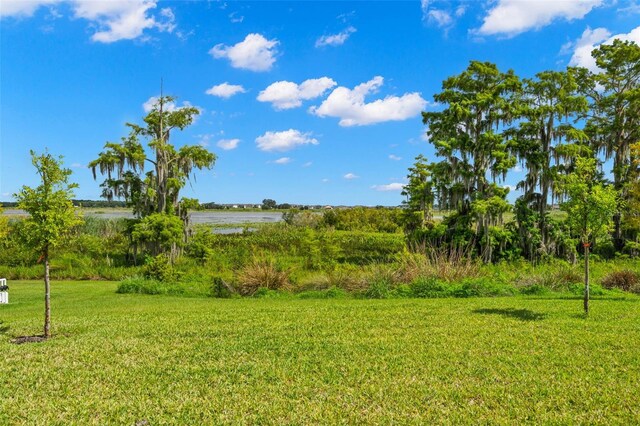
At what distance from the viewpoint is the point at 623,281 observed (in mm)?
13805

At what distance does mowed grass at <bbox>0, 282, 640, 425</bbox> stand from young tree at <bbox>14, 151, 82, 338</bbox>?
1787mm

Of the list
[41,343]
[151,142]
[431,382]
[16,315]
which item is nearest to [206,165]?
[151,142]

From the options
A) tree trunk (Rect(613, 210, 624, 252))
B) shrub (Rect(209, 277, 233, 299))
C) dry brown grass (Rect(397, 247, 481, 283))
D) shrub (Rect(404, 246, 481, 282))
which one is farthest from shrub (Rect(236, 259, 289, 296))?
tree trunk (Rect(613, 210, 624, 252))

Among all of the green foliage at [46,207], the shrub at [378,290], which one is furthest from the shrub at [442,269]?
the green foliage at [46,207]

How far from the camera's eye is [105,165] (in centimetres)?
2298

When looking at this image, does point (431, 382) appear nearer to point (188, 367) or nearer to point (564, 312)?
point (188, 367)

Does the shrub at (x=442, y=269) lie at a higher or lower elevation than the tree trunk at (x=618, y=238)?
lower

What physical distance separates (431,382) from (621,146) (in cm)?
2398

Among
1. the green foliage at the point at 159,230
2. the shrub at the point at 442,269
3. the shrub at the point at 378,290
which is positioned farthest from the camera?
the green foliage at the point at 159,230

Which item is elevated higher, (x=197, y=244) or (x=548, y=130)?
(x=548, y=130)

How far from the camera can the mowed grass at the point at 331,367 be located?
4629mm

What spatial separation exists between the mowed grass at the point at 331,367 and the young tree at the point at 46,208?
70.4 inches

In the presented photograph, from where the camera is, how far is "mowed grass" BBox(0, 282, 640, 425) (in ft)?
15.2

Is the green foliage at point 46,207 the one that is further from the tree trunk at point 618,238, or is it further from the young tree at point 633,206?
the tree trunk at point 618,238
